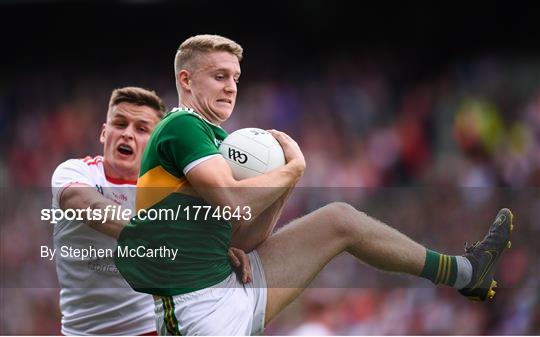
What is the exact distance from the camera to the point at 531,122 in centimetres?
1050

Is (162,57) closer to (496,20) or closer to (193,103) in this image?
(496,20)

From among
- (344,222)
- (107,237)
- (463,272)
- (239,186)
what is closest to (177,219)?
(239,186)

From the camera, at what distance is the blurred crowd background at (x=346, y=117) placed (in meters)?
8.61

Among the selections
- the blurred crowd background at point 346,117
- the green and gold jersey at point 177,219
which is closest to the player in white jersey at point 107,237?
the green and gold jersey at point 177,219

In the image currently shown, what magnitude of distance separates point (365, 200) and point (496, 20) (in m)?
5.14

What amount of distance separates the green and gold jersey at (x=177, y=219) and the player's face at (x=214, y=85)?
0.34 feet

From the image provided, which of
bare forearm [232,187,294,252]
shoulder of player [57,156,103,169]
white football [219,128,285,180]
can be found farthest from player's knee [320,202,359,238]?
shoulder of player [57,156,103,169]

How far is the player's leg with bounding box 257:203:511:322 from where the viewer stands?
15.3 ft

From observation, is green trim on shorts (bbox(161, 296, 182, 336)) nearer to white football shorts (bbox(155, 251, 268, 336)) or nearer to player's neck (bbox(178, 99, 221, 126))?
white football shorts (bbox(155, 251, 268, 336))

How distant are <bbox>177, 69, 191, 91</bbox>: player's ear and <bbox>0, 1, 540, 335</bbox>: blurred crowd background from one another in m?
3.00

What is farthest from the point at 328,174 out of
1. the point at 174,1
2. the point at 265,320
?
the point at 265,320

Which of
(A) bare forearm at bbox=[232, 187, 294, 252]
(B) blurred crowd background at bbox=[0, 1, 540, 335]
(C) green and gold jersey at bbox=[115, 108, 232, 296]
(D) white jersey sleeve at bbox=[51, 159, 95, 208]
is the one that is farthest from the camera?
(B) blurred crowd background at bbox=[0, 1, 540, 335]

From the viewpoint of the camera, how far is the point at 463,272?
4.67 meters

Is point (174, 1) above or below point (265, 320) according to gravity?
above
